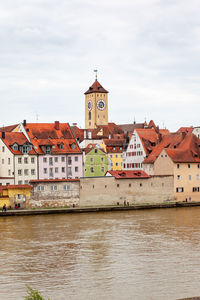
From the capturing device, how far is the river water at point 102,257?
89.7 ft

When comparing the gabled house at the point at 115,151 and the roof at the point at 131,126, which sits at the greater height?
the roof at the point at 131,126

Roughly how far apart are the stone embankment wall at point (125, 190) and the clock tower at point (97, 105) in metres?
101

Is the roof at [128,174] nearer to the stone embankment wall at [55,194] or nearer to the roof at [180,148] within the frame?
the roof at [180,148]

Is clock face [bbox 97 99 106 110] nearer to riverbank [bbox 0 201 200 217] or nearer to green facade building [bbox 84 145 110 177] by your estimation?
green facade building [bbox 84 145 110 177]

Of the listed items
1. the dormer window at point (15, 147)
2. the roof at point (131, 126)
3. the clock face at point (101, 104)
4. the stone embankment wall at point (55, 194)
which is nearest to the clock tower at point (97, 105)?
the clock face at point (101, 104)

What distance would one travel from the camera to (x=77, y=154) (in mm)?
78438

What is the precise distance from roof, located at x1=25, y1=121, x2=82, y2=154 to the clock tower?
8751cm

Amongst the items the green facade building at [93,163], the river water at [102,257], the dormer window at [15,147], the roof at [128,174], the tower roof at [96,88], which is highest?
the tower roof at [96,88]

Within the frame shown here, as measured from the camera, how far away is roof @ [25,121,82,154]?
77.0 metres

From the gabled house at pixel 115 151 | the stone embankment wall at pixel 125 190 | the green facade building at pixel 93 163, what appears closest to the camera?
the stone embankment wall at pixel 125 190

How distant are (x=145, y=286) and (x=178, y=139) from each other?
54.8 metres

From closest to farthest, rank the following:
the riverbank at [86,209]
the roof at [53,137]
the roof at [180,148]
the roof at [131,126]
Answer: the riverbank at [86,209] < the roof at [180,148] < the roof at [53,137] < the roof at [131,126]

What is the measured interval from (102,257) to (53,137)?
4882 cm

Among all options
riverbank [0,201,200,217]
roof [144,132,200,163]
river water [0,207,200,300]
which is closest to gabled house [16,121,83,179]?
roof [144,132,200,163]
